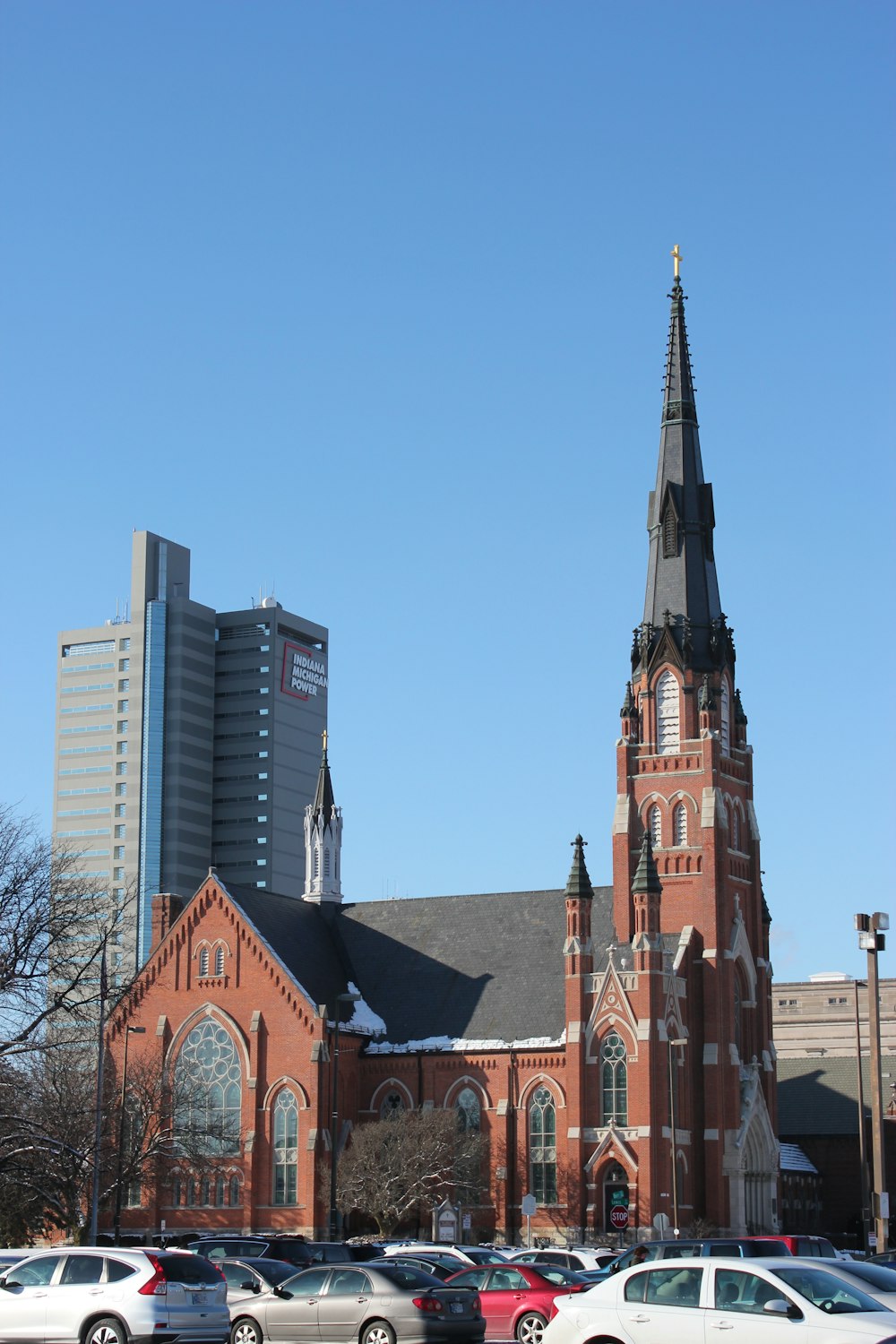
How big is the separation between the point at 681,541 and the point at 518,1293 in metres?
52.5

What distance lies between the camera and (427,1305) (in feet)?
93.2

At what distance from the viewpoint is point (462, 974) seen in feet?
259

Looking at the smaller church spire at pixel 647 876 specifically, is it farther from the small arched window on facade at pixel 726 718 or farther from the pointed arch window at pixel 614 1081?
the small arched window on facade at pixel 726 718

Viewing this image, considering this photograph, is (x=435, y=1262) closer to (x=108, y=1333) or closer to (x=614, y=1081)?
(x=108, y=1333)

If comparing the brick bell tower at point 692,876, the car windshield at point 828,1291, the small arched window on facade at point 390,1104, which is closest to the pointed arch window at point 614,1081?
the brick bell tower at point 692,876

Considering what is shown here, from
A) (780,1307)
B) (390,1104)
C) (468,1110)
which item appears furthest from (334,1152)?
(780,1307)

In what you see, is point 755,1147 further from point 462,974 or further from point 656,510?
point 656,510

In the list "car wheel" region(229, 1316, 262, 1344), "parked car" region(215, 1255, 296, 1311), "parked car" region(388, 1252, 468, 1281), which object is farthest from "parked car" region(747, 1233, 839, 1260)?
"car wheel" region(229, 1316, 262, 1344)

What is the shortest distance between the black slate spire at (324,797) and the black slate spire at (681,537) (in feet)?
56.6

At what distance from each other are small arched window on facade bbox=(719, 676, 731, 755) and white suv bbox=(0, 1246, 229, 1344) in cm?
5438

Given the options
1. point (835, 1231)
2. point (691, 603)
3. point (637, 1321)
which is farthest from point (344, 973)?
point (637, 1321)

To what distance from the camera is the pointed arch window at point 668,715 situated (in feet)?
259

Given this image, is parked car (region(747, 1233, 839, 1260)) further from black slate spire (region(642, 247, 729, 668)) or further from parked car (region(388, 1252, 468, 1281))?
black slate spire (region(642, 247, 729, 668))

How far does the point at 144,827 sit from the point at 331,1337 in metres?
164
